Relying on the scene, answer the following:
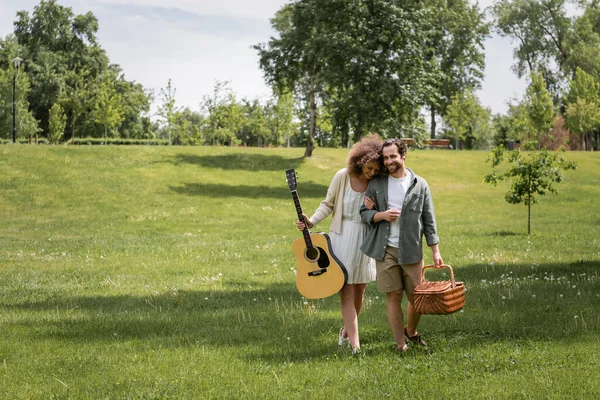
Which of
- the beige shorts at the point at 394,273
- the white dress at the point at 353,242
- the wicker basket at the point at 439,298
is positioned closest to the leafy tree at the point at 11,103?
the white dress at the point at 353,242

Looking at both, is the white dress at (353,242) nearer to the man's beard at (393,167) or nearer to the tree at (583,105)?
the man's beard at (393,167)

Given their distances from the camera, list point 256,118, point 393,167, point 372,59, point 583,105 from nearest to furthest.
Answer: point 393,167 → point 372,59 → point 583,105 → point 256,118

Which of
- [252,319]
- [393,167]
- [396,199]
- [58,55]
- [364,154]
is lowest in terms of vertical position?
[252,319]

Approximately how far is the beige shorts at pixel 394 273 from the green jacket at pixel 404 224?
11 centimetres

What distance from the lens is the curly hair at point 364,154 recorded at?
7387mm

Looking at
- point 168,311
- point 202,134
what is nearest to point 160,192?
point 168,311

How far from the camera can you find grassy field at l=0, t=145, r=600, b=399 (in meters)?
6.43

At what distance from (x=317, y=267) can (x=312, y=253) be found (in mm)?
160

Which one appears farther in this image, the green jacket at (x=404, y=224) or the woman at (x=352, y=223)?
the woman at (x=352, y=223)

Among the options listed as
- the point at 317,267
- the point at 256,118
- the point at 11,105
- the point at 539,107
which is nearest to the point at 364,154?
the point at 317,267

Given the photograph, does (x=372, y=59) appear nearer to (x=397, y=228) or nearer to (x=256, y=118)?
(x=397, y=228)

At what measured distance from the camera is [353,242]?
758cm

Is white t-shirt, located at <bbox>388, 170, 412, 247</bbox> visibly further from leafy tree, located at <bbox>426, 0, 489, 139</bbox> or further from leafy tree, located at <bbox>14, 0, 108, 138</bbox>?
leafy tree, located at <bbox>14, 0, 108, 138</bbox>

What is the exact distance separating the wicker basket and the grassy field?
1.72ft
